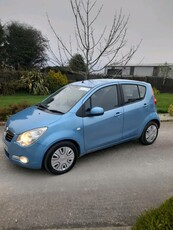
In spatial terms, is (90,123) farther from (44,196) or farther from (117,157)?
(44,196)

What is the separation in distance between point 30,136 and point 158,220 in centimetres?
246

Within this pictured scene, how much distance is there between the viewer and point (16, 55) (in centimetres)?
2373

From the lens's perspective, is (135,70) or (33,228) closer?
(33,228)

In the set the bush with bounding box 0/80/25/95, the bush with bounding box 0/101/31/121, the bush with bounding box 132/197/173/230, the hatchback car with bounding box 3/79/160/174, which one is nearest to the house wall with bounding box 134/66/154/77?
the bush with bounding box 0/80/25/95

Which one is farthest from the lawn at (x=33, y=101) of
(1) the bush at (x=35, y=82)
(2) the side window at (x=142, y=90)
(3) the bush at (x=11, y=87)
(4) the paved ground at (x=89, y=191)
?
(4) the paved ground at (x=89, y=191)

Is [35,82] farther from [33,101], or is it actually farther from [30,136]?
[30,136]

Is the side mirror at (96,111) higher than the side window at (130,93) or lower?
lower

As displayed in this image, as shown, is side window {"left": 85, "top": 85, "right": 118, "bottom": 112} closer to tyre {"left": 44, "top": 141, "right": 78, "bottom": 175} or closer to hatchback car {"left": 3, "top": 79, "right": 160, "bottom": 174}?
hatchback car {"left": 3, "top": 79, "right": 160, "bottom": 174}

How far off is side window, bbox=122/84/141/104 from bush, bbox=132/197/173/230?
2.99 metres

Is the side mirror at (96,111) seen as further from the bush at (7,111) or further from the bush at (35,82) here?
the bush at (35,82)

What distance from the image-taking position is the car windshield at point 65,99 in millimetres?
4589

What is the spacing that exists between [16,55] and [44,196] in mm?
22290

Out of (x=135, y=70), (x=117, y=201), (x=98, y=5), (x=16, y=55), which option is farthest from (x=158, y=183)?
(x=135, y=70)

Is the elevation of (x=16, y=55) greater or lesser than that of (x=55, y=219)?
greater
